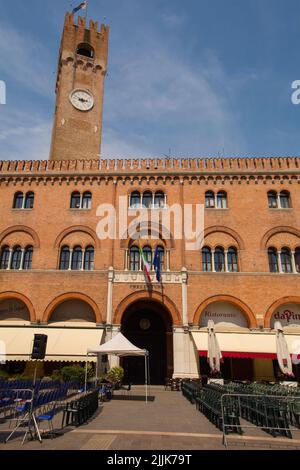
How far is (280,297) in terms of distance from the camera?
2039cm

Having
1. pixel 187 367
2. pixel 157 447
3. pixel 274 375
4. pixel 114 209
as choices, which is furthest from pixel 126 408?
pixel 114 209

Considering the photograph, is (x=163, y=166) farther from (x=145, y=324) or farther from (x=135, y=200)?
(x=145, y=324)

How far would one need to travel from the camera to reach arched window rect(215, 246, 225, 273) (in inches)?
849

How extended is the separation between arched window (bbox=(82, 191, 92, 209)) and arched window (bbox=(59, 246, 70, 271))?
3.13 metres

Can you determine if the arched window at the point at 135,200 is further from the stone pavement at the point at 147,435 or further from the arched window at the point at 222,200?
the stone pavement at the point at 147,435

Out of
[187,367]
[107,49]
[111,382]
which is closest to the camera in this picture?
[111,382]

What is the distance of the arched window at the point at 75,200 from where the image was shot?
23397 mm

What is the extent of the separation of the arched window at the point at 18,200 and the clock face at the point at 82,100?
10967mm

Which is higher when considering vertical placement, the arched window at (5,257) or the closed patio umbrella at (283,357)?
the arched window at (5,257)

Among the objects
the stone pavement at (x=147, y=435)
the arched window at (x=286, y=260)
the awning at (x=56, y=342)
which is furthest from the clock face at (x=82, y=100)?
the stone pavement at (x=147, y=435)

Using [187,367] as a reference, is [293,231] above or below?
above

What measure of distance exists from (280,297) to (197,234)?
6.28m

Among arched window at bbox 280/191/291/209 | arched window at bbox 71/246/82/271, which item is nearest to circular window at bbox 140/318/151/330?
arched window at bbox 71/246/82/271

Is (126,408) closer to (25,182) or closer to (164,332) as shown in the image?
(164,332)
